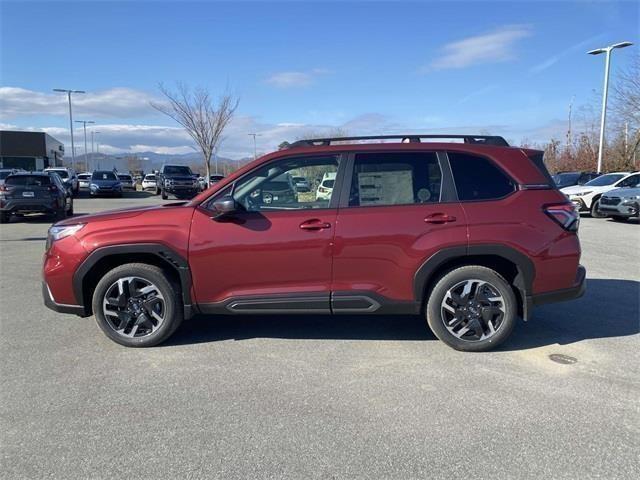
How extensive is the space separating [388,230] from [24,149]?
73436 millimetres

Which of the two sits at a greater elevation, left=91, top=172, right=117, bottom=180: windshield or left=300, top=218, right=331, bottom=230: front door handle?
left=91, top=172, right=117, bottom=180: windshield

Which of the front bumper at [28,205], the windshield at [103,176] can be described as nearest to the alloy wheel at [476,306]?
the front bumper at [28,205]

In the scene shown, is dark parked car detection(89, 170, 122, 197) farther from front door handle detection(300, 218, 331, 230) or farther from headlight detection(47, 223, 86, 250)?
front door handle detection(300, 218, 331, 230)

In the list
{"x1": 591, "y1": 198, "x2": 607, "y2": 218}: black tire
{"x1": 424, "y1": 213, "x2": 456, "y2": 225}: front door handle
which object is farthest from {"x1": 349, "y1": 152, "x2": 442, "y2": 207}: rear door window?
{"x1": 591, "y1": 198, "x2": 607, "y2": 218}: black tire

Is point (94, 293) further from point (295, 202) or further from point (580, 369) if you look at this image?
point (580, 369)

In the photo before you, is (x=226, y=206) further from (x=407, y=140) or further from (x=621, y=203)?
(x=621, y=203)

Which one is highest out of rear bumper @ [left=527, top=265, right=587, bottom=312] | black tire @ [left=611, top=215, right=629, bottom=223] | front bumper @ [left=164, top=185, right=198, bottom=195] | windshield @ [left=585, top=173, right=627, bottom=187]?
windshield @ [left=585, top=173, right=627, bottom=187]

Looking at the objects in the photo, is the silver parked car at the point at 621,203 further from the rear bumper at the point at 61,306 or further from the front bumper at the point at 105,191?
the front bumper at the point at 105,191

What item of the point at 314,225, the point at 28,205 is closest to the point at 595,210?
the point at 314,225

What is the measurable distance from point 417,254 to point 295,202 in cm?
116

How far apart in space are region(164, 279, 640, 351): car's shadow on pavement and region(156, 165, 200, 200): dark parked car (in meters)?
23.3

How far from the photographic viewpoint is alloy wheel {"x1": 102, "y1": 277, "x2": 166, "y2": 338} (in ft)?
14.5

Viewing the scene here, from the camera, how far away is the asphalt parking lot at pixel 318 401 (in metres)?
2.79

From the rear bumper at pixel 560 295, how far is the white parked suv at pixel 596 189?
48.2 ft
